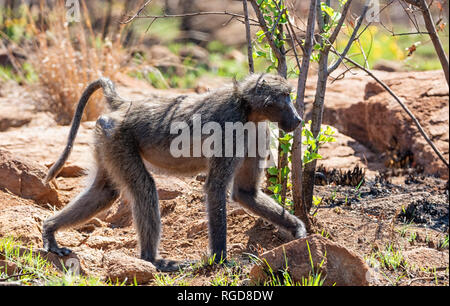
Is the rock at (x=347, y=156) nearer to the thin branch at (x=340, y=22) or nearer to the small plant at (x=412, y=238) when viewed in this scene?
the small plant at (x=412, y=238)

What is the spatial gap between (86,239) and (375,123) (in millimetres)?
4338

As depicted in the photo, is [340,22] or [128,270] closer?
[128,270]

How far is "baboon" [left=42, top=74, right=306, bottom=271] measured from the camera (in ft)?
14.1

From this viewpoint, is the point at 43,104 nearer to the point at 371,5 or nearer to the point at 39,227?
the point at 39,227

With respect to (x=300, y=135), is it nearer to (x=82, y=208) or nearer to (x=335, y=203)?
(x=335, y=203)

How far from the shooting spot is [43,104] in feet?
27.9

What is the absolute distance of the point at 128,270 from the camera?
12.5ft

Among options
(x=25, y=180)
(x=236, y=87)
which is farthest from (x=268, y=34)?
(x=25, y=180)

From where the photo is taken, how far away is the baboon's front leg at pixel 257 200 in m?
4.41

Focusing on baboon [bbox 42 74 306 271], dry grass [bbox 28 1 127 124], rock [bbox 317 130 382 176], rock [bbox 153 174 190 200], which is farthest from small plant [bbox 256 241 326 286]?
dry grass [bbox 28 1 127 124]

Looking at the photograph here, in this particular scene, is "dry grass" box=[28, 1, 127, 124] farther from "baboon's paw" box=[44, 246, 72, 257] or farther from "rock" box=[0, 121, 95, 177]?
"baboon's paw" box=[44, 246, 72, 257]

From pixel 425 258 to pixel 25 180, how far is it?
11.2ft

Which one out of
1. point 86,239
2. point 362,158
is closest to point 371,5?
point 86,239

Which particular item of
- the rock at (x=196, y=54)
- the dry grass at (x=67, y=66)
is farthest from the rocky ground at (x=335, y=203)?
the rock at (x=196, y=54)
